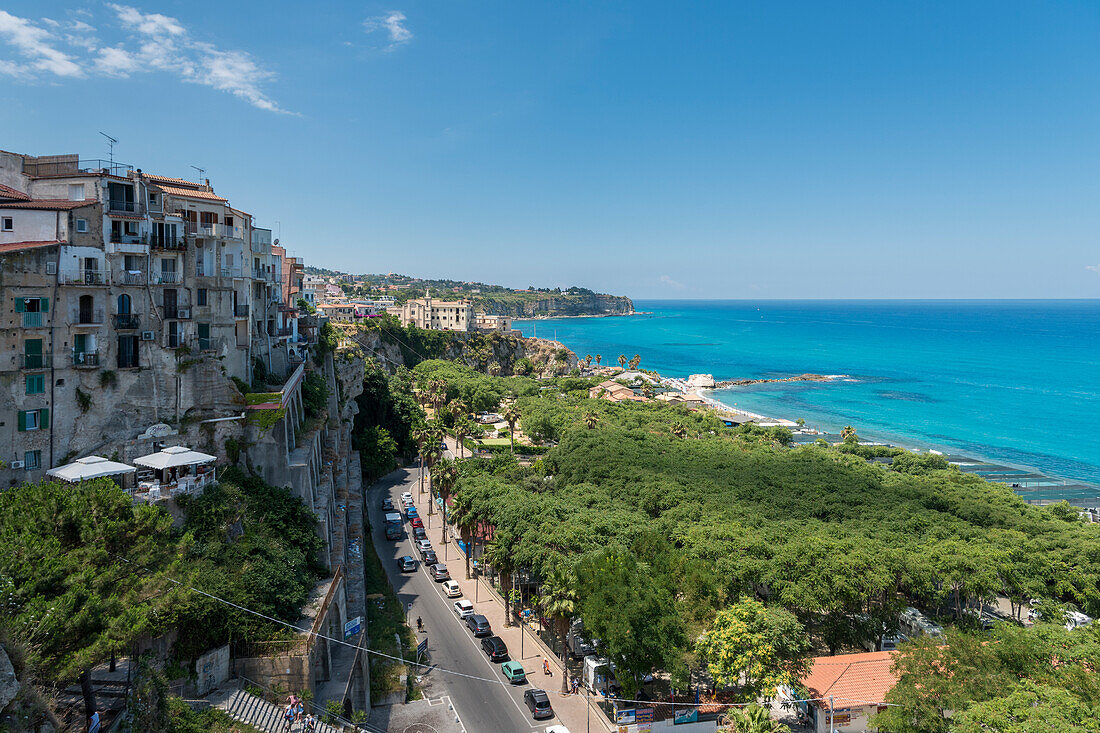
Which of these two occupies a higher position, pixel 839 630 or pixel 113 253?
pixel 113 253

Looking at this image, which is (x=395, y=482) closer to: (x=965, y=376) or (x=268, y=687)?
(x=268, y=687)

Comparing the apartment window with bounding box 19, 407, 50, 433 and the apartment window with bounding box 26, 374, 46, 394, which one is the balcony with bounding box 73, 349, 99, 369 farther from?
the apartment window with bounding box 19, 407, 50, 433

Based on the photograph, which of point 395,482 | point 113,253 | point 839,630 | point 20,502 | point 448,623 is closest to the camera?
point 20,502

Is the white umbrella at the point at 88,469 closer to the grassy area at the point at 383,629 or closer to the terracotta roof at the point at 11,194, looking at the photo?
the terracotta roof at the point at 11,194

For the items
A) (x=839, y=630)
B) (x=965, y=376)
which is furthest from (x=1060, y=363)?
(x=839, y=630)

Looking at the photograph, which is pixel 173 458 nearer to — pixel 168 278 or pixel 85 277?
pixel 85 277

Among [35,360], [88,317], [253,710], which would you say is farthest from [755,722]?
[88,317]

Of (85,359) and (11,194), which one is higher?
(11,194)

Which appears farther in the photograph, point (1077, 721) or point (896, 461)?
point (896, 461)
